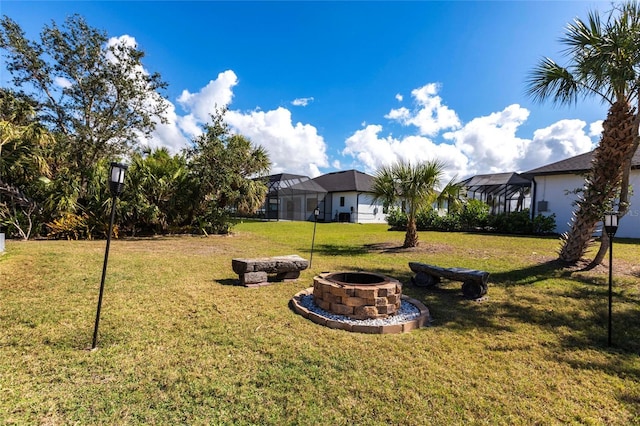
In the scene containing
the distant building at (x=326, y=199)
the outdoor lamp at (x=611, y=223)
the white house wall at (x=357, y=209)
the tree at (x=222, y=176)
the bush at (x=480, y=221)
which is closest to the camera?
the outdoor lamp at (x=611, y=223)

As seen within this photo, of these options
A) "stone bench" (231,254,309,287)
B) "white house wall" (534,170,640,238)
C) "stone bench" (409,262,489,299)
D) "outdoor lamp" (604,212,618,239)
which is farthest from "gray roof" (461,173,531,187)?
"stone bench" (231,254,309,287)

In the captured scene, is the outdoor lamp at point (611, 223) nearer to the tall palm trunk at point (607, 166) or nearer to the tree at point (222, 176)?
the tall palm trunk at point (607, 166)

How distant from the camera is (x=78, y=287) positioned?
5102 mm

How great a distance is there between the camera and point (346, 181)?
2900 centimetres

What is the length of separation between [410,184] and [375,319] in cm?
690

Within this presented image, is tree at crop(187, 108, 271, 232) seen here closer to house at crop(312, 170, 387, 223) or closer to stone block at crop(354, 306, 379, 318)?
stone block at crop(354, 306, 379, 318)

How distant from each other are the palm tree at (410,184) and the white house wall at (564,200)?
8652mm

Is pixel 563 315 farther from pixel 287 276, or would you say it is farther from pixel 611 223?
pixel 287 276

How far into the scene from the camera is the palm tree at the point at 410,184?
32.8 ft

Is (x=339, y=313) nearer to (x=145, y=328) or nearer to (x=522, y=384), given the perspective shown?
(x=522, y=384)

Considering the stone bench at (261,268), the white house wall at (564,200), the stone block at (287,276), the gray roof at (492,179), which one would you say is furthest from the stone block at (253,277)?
the gray roof at (492,179)

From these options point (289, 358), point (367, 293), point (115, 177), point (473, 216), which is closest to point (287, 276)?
point (367, 293)

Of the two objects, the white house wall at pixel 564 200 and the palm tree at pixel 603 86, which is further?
the white house wall at pixel 564 200

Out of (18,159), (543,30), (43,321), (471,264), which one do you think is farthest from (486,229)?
(18,159)
